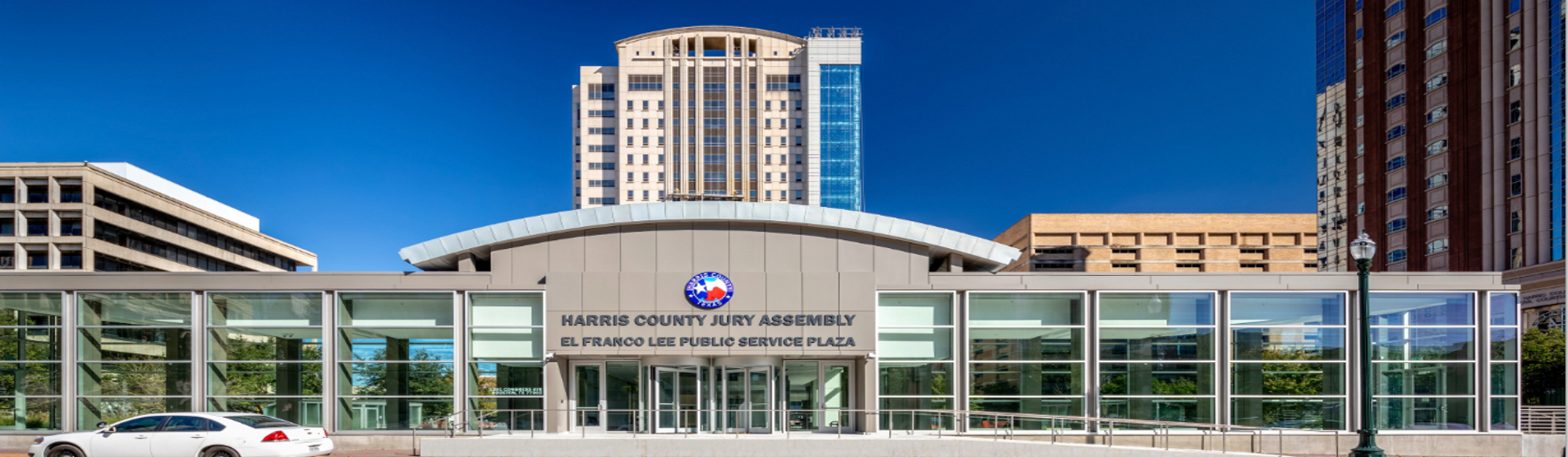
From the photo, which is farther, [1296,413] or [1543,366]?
[1543,366]

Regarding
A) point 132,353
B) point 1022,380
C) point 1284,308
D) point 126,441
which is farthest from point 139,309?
point 1284,308

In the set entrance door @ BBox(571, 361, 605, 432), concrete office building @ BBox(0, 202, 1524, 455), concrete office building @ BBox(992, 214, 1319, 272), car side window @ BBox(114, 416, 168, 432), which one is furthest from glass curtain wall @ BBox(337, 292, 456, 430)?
concrete office building @ BBox(992, 214, 1319, 272)

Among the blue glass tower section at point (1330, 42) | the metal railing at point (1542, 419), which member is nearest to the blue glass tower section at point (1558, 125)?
the blue glass tower section at point (1330, 42)

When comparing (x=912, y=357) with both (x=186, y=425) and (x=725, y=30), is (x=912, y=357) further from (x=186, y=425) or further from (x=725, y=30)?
(x=725, y=30)

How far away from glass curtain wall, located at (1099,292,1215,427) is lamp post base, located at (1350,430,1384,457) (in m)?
4.83

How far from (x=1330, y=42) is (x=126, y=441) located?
84449 millimetres

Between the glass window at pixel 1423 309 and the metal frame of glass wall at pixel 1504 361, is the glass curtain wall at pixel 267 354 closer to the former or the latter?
the glass window at pixel 1423 309

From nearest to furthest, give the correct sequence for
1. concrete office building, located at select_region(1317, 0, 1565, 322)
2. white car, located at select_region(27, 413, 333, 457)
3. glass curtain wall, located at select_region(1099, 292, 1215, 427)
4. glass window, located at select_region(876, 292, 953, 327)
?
white car, located at select_region(27, 413, 333, 457) → glass curtain wall, located at select_region(1099, 292, 1215, 427) → glass window, located at select_region(876, 292, 953, 327) → concrete office building, located at select_region(1317, 0, 1565, 322)

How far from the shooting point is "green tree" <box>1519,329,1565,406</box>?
40.3 meters

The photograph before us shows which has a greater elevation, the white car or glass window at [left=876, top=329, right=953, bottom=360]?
glass window at [left=876, top=329, right=953, bottom=360]

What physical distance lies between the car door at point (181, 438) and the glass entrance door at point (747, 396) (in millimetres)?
10228

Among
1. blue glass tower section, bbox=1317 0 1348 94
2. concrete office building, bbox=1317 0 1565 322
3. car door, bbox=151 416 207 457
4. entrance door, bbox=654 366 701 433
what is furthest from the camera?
blue glass tower section, bbox=1317 0 1348 94

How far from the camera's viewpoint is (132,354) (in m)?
21.4

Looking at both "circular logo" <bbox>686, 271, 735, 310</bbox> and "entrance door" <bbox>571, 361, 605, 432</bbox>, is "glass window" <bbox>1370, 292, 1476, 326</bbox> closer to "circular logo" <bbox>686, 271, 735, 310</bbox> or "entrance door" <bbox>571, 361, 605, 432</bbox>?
Answer: "circular logo" <bbox>686, 271, 735, 310</bbox>
